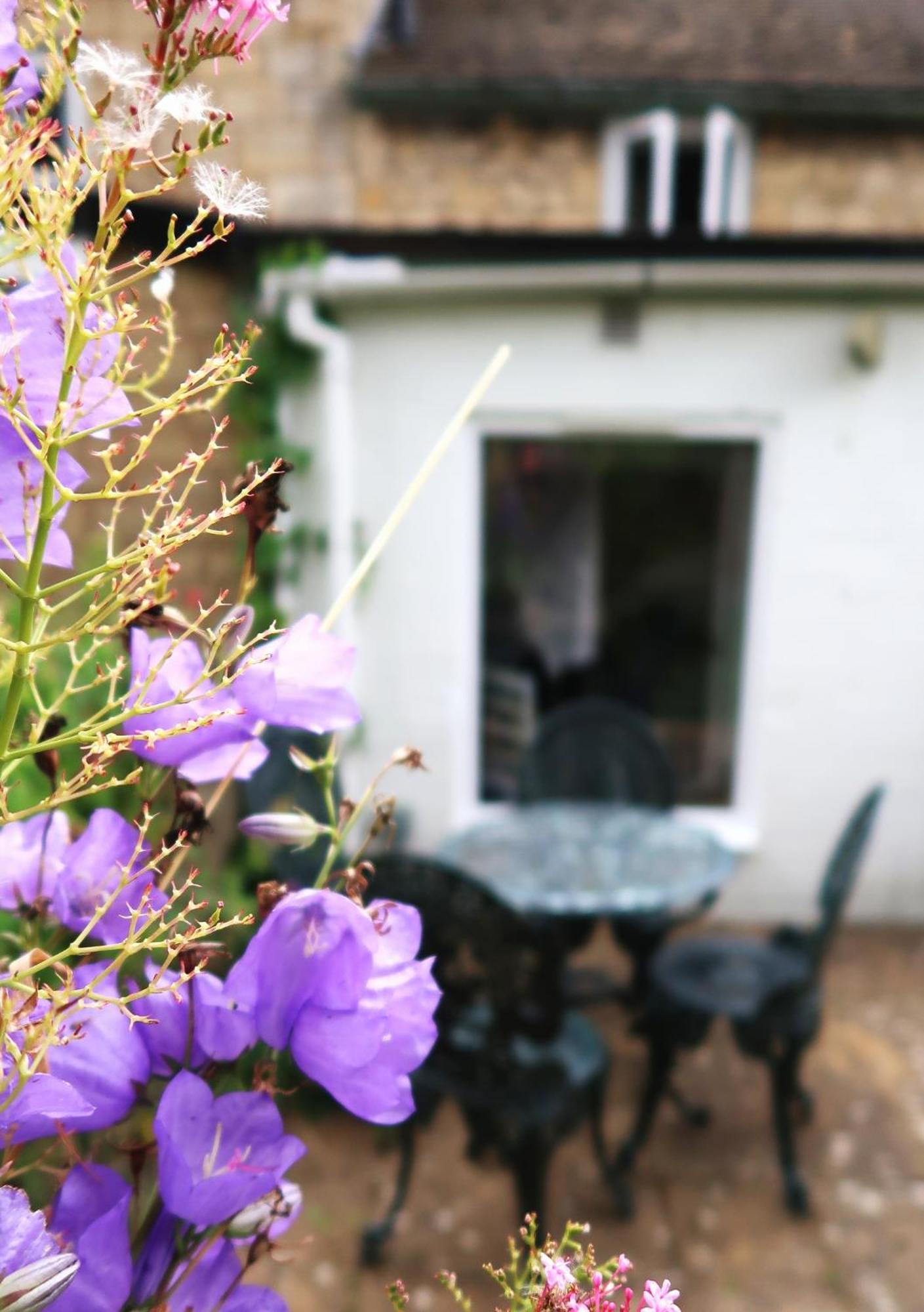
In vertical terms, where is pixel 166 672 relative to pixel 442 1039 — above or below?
above

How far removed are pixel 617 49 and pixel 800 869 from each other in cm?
548

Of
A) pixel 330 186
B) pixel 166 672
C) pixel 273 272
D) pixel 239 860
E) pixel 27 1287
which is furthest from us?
pixel 330 186

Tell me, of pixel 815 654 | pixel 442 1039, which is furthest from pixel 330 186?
pixel 442 1039

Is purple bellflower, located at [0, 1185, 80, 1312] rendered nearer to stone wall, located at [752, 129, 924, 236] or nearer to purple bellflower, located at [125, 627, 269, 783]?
purple bellflower, located at [125, 627, 269, 783]

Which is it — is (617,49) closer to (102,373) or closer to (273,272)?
(273,272)

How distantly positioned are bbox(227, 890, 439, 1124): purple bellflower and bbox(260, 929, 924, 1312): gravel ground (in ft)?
8.13

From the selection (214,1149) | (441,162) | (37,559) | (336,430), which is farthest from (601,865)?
(441,162)

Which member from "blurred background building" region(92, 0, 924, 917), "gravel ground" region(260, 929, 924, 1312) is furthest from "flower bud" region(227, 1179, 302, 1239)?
"blurred background building" region(92, 0, 924, 917)

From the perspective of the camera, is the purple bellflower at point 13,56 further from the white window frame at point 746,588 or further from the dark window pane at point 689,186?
the dark window pane at point 689,186

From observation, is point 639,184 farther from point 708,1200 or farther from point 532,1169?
point 532,1169

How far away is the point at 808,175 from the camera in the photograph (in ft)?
22.9

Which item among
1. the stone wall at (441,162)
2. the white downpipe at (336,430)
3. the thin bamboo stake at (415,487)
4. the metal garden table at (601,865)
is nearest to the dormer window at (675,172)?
the stone wall at (441,162)

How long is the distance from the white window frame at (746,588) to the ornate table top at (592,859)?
102cm

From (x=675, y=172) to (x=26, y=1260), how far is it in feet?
25.1
